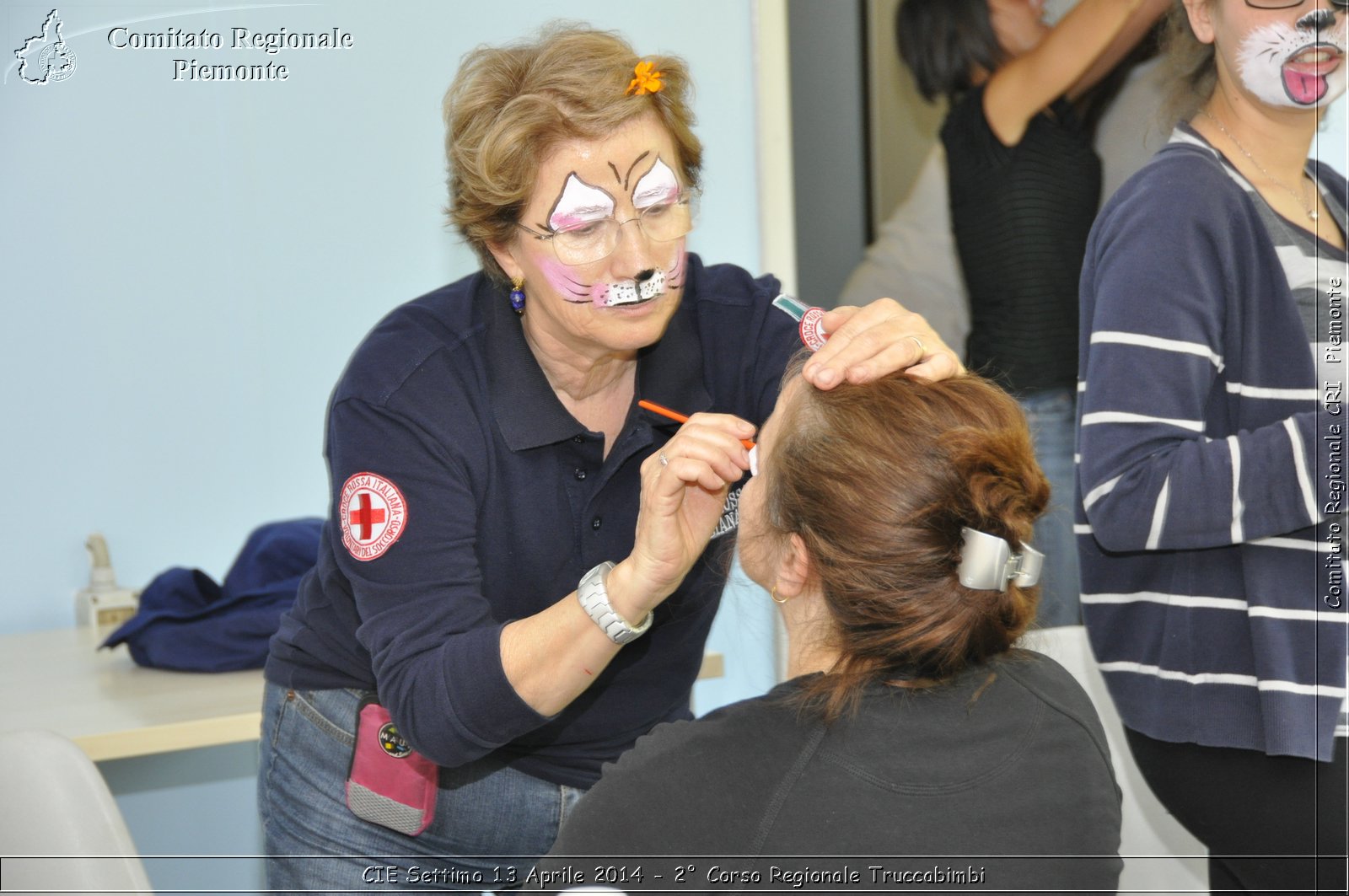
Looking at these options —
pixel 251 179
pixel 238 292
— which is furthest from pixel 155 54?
pixel 238 292

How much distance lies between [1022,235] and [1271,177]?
614 millimetres

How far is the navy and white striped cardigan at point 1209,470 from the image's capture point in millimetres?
1056

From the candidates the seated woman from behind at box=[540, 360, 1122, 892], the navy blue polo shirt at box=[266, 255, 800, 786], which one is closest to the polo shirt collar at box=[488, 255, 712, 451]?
the navy blue polo shirt at box=[266, 255, 800, 786]

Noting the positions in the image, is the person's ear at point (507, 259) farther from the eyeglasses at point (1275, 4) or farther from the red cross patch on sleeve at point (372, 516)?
the eyeglasses at point (1275, 4)

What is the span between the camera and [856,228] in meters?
2.09

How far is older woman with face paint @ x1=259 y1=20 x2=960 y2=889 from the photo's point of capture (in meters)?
1.05

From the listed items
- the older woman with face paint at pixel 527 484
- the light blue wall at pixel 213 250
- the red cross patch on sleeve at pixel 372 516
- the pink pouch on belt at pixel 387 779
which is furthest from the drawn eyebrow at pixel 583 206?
the pink pouch on belt at pixel 387 779

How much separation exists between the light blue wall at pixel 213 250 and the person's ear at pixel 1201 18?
27.0 inches

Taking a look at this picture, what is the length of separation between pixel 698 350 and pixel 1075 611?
88cm

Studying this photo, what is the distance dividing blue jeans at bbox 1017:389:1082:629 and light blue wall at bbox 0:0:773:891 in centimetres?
47

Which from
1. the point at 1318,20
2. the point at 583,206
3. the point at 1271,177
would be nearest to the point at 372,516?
the point at 583,206

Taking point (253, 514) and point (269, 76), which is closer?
point (269, 76)

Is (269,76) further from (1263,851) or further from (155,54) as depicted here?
(1263,851)

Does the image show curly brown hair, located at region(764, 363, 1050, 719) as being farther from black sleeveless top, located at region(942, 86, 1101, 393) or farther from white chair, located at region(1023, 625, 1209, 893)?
black sleeveless top, located at region(942, 86, 1101, 393)
